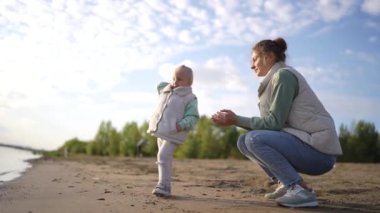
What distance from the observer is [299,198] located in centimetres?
358

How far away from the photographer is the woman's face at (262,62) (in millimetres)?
4008

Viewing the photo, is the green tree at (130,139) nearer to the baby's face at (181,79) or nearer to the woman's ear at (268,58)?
the baby's face at (181,79)

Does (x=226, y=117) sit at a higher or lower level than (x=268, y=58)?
lower

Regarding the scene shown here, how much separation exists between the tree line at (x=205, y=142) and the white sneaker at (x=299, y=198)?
3328 centimetres

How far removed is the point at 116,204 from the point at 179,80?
170 cm

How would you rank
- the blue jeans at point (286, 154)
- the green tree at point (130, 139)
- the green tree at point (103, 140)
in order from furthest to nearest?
the green tree at point (103, 140) < the green tree at point (130, 139) < the blue jeans at point (286, 154)

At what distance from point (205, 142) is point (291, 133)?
43.3 meters

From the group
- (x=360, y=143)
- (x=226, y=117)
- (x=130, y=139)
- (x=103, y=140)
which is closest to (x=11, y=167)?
(x=226, y=117)

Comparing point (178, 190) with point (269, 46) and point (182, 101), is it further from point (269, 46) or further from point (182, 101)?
point (269, 46)

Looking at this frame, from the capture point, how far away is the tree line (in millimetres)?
38219

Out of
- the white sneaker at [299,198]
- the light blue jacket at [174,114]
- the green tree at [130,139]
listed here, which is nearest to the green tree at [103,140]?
the green tree at [130,139]

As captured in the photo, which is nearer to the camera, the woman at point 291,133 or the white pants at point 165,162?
the woman at point 291,133

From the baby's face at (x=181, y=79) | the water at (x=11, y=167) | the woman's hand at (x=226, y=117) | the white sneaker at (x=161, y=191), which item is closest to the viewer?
the woman's hand at (x=226, y=117)

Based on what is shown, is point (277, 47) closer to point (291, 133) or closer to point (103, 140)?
point (291, 133)
